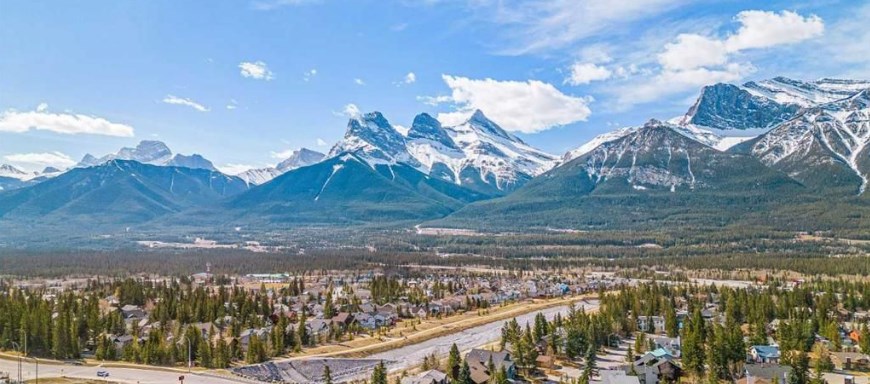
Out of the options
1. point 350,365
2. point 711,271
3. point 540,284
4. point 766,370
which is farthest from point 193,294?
point 711,271

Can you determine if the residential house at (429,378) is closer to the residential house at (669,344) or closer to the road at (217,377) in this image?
the road at (217,377)

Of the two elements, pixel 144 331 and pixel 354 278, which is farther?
pixel 354 278

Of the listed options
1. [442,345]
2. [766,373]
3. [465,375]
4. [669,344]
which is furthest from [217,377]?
[766,373]

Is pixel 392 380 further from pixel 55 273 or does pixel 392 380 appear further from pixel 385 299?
pixel 55 273

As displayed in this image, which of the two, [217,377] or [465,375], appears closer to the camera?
[465,375]

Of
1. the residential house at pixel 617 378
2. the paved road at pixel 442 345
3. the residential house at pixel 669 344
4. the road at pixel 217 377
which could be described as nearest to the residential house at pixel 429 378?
the paved road at pixel 442 345

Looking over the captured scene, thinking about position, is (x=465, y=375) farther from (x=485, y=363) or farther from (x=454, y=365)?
(x=485, y=363)
